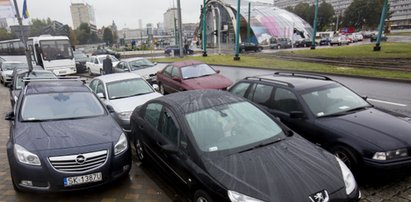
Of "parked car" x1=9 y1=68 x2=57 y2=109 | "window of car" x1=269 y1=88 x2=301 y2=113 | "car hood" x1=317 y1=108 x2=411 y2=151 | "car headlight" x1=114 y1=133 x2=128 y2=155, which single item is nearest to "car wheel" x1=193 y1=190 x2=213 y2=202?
"car headlight" x1=114 y1=133 x2=128 y2=155

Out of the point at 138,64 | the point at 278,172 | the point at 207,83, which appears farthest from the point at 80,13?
the point at 278,172

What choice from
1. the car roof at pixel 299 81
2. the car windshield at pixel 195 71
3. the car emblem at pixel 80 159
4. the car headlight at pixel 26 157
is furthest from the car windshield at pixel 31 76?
the car roof at pixel 299 81

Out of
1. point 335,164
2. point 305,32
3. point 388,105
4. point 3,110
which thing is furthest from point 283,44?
point 335,164

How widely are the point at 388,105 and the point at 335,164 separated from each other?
21.9ft

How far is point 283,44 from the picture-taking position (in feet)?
152

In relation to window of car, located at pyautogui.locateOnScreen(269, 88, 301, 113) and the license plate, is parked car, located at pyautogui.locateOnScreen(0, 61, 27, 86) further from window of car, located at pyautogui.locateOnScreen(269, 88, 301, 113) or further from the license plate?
window of car, located at pyautogui.locateOnScreen(269, 88, 301, 113)

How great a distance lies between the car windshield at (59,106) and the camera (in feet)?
15.3

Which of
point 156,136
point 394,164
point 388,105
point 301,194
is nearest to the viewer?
point 301,194

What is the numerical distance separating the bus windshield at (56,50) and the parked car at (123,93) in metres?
11.8

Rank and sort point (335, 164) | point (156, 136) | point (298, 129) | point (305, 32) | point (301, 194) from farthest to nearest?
point (305, 32)
point (298, 129)
point (156, 136)
point (335, 164)
point (301, 194)

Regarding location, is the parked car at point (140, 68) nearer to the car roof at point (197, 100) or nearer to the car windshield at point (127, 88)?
the car windshield at point (127, 88)

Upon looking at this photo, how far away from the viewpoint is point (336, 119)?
4.20 m

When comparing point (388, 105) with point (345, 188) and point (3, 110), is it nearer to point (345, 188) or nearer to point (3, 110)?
point (345, 188)

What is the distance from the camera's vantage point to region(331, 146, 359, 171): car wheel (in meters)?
3.68
